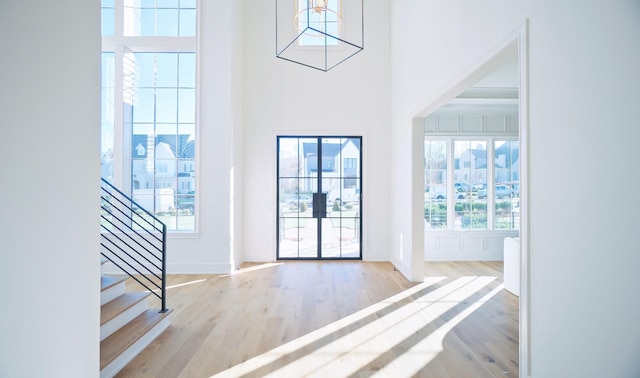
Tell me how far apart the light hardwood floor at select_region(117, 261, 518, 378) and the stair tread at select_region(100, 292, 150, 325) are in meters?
0.39

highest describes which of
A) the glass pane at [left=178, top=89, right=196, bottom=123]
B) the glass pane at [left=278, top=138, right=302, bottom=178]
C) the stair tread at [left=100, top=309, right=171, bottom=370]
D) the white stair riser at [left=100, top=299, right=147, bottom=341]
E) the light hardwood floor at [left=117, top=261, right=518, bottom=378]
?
the glass pane at [left=178, top=89, right=196, bottom=123]

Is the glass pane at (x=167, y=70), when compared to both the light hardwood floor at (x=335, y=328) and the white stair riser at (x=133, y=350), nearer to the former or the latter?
the light hardwood floor at (x=335, y=328)

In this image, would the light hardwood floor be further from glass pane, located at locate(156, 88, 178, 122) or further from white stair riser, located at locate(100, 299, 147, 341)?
glass pane, located at locate(156, 88, 178, 122)

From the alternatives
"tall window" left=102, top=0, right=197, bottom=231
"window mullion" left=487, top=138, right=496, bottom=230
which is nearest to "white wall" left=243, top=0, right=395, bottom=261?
"tall window" left=102, top=0, right=197, bottom=231

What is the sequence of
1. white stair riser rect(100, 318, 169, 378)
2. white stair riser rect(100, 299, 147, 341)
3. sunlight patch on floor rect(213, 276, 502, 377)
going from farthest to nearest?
white stair riser rect(100, 299, 147, 341) → sunlight patch on floor rect(213, 276, 502, 377) → white stair riser rect(100, 318, 169, 378)

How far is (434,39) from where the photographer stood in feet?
13.1

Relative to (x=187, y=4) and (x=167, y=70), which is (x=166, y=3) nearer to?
(x=187, y=4)

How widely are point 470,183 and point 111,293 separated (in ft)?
20.0

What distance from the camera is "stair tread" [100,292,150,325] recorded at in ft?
9.10
